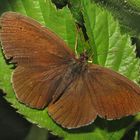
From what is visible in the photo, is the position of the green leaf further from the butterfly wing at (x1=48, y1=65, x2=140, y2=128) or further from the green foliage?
the butterfly wing at (x1=48, y1=65, x2=140, y2=128)

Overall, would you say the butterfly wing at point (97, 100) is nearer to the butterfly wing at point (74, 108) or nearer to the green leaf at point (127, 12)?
the butterfly wing at point (74, 108)

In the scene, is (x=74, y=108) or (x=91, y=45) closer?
(x=74, y=108)

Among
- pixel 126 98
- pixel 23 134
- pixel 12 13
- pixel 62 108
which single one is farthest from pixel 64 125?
pixel 23 134

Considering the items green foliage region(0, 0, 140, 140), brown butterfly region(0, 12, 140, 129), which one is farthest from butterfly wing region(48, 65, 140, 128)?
green foliage region(0, 0, 140, 140)

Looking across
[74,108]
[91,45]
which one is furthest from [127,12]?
[74,108]

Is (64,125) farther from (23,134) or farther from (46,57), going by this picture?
(23,134)

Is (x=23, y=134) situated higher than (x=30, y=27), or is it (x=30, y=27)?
(x=30, y=27)

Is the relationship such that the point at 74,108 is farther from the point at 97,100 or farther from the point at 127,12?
the point at 127,12
